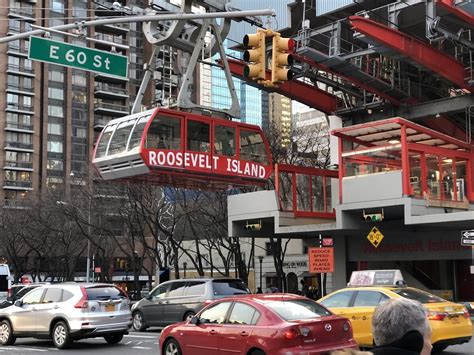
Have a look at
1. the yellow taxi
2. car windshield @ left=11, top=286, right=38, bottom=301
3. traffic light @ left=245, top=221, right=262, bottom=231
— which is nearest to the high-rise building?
car windshield @ left=11, top=286, right=38, bottom=301

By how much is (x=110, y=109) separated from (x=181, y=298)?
81016 mm

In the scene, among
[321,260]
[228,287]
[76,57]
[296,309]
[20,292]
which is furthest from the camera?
[20,292]

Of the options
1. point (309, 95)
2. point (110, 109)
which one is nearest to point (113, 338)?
point (309, 95)

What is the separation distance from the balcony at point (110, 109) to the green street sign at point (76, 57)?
85.2 m

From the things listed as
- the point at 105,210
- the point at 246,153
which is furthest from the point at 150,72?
the point at 105,210

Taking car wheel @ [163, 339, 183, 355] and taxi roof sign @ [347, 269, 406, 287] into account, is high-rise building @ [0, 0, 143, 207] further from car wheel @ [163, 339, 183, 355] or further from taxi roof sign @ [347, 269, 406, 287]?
car wheel @ [163, 339, 183, 355]

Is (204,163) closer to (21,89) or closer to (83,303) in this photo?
(83,303)

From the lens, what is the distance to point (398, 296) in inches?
547

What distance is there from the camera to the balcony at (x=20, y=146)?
8862 centimetres

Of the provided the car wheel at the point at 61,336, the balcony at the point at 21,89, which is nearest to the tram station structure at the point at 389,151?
the car wheel at the point at 61,336

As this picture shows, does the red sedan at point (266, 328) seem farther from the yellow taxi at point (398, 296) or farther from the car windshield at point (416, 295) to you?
the car windshield at point (416, 295)

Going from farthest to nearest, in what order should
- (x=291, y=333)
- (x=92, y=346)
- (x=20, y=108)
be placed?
(x=20, y=108)
(x=92, y=346)
(x=291, y=333)

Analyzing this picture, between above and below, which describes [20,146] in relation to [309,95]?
Result: above

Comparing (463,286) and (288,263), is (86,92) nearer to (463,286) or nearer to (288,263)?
Result: (288,263)
